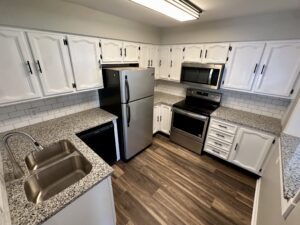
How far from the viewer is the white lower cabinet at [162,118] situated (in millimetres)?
3000

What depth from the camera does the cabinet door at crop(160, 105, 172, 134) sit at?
2994 millimetres

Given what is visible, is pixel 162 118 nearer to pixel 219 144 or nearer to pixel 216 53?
pixel 219 144

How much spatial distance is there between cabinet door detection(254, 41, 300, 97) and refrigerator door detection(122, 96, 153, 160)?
178 cm

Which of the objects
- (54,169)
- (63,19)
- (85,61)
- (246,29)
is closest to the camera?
(54,169)

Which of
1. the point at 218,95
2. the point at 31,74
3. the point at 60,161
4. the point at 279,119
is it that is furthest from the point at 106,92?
the point at 279,119

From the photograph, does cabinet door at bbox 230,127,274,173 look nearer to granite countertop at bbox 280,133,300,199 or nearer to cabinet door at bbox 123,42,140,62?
granite countertop at bbox 280,133,300,199

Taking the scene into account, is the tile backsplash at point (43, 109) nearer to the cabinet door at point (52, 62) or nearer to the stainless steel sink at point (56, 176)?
the cabinet door at point (52, 62)

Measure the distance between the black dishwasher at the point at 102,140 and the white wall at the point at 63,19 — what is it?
1.33 metres

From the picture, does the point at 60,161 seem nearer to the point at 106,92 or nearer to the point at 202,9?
the point at 106,92

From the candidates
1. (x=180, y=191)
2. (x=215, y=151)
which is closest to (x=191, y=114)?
(x=215, y=151)

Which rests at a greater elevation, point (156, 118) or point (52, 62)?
point (52, 62)

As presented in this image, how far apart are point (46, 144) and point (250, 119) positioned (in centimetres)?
287

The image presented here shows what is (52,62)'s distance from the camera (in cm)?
166

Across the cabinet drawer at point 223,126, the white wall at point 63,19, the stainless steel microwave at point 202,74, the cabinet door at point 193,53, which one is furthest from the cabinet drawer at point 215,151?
the white wall at point 63,19
